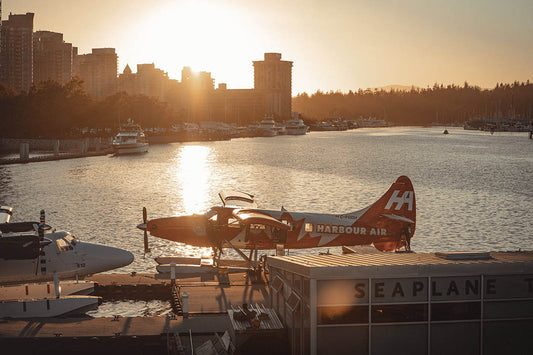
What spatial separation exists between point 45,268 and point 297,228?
1054cm

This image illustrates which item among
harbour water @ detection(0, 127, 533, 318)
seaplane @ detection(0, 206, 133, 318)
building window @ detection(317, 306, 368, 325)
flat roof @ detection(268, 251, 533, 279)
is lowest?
harbour water @ detection(0, 127, 533, 318)

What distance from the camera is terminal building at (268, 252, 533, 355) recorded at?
13570 millimetres

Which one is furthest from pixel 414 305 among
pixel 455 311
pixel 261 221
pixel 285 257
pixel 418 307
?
pixel 261 221

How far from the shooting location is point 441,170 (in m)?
105

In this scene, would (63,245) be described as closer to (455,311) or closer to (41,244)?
(41,244)

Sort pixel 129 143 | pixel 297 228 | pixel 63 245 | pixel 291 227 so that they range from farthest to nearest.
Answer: pixel 129 143 < pixel 297 228 < pixel 291 227 < pixel 63 245

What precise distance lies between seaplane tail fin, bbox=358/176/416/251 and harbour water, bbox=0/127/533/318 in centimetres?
1064

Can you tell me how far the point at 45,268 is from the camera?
74.8 feet

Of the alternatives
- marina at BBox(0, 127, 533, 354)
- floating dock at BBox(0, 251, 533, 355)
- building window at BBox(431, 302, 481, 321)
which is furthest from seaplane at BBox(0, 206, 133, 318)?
building window at BBox(431, 302, 481, 321)

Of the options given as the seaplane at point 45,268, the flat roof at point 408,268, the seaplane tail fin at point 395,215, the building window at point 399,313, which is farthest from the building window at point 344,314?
the seaplane tail fin at point 395,215

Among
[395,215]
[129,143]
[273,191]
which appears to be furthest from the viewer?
[129,143]

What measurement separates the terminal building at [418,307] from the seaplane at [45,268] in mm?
11197

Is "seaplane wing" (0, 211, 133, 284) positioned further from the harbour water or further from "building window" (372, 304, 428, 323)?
"building window" (372, 304, 428, 323)

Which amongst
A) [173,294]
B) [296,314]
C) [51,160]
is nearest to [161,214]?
[173,294]
